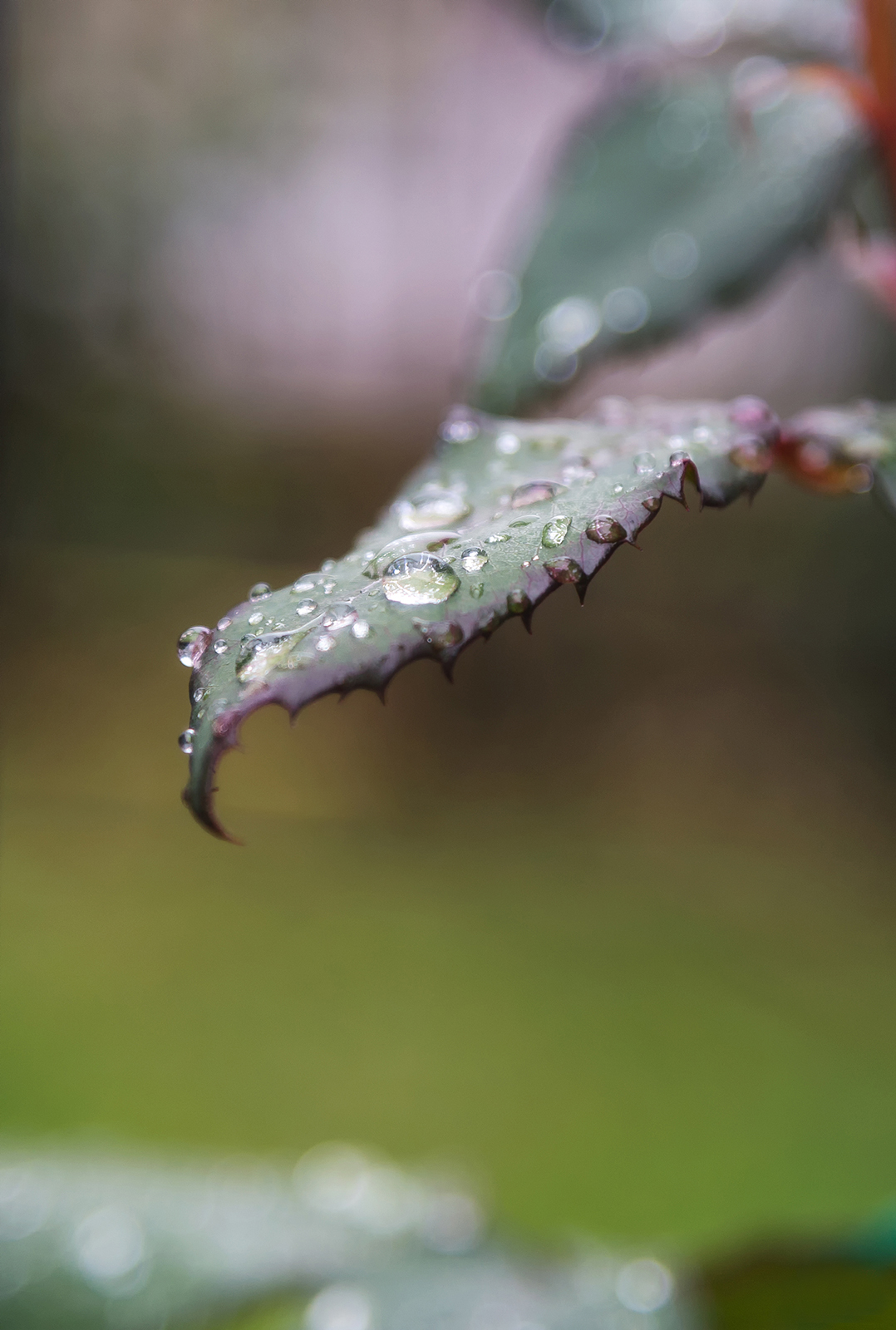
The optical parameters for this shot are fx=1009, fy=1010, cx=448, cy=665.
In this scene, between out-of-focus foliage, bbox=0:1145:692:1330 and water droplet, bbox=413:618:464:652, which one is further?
out-of-focus foliage, bbox=0:1145:692:1330

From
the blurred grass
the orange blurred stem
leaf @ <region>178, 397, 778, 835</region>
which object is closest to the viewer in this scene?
leaf @ <region>178, 397, 778, 835</region>

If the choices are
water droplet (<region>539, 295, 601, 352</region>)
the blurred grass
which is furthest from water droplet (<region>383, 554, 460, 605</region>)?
the blurred grass

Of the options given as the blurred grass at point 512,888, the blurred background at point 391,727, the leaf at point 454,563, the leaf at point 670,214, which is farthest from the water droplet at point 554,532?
the blurred background at point 391,727

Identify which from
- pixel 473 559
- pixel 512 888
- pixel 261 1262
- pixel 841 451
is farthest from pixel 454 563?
pixel 512 888

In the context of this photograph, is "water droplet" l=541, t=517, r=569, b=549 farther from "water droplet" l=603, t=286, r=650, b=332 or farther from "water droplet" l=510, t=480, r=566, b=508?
"water droplet" l=603, t=286, r=650, b=332

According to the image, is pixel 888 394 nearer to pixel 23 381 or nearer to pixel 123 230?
pixel 123 230

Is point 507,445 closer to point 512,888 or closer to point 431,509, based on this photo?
point 431,509
